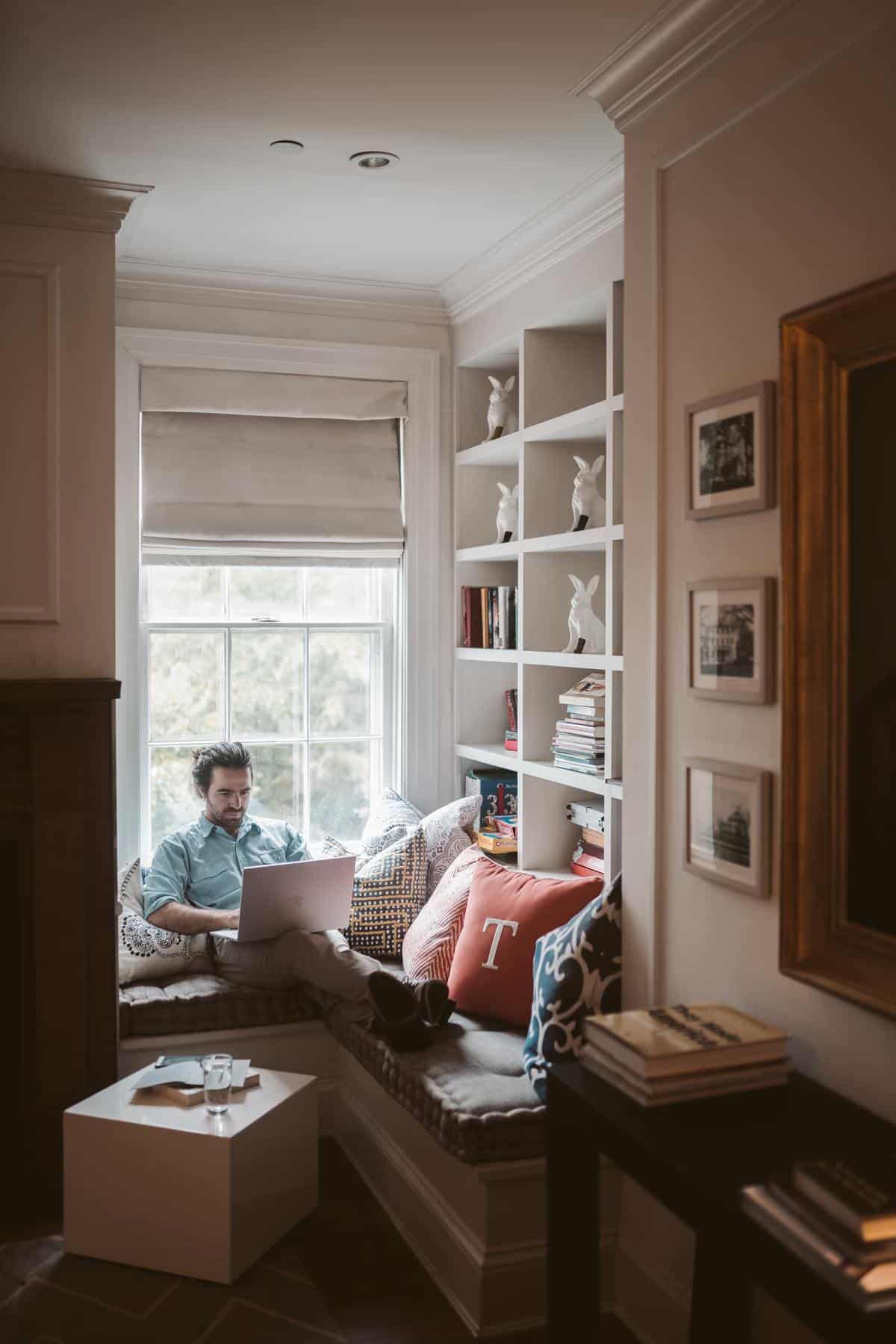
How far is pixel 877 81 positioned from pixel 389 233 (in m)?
1.97

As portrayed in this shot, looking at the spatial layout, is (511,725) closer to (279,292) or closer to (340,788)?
(340,788)

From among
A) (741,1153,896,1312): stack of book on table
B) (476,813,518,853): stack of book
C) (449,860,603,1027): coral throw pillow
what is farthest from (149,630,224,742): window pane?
(741,1153,896,1312): stack of book on table

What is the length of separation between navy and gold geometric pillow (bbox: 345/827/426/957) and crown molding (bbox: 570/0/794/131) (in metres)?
2.27

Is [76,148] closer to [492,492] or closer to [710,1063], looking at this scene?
[492,492]

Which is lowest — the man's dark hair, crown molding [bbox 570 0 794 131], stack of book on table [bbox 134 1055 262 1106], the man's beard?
stack of book on table [bbox 134 1055 262 1106]

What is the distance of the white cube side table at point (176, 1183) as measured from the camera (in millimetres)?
2625

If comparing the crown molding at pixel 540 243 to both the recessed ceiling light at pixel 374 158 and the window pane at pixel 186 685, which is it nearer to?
the recessed ceiling light at pixel 374 158

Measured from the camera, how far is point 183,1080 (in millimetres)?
2836

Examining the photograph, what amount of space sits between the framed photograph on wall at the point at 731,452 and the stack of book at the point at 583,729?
3.59ft

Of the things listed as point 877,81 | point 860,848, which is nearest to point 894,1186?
point 860,848

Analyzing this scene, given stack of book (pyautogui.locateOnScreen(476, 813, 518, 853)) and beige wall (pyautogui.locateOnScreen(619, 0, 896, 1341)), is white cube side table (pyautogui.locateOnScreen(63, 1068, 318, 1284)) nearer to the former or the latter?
beige wall (pyautogui.locateOnScreen(619, 0, 896, 1341))

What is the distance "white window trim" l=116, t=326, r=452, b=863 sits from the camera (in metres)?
3.83

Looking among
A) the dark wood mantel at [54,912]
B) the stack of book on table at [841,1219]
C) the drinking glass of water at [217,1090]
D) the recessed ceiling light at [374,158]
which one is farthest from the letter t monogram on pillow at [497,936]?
the recessed ceiling light at [374,158]

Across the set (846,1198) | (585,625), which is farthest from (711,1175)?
(585,625)
